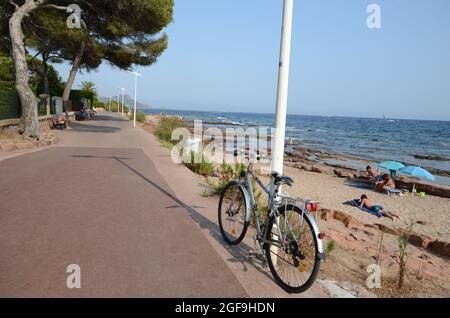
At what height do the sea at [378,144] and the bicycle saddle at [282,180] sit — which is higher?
the bicycle saddle at [282,180]

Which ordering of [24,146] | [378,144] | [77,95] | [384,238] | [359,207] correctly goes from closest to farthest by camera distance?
[384,238] < [359,207] < [24,146] < [77,95] < [378,144]

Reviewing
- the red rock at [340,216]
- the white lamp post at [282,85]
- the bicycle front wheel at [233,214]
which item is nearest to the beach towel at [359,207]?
the red rock at [340,216]

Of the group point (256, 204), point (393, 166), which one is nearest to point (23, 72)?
point (256, 204)

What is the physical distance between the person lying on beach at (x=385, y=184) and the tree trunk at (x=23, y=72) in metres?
15.0

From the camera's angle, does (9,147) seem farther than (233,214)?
Yes

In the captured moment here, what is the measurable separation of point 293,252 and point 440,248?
615cm

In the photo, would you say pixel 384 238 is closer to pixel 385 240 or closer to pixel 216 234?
pixel 385 240

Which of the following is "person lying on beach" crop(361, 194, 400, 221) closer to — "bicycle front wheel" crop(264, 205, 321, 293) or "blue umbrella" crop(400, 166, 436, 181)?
"blue umbrella" crop(400, 166, 436, 181)

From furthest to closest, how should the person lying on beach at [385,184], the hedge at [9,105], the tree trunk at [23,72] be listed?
1. the person lying on beach at [385,184]
2. the hedge at [9,105]
3. the tree trunk at [23,72]

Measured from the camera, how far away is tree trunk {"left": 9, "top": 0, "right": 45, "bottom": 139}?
14.8 metres

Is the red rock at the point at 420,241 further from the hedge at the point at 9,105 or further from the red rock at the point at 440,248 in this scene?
the hedge at the point at 9,105

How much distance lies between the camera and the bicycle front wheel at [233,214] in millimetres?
4668

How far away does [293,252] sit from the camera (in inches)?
142

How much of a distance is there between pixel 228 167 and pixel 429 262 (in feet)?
14.3
